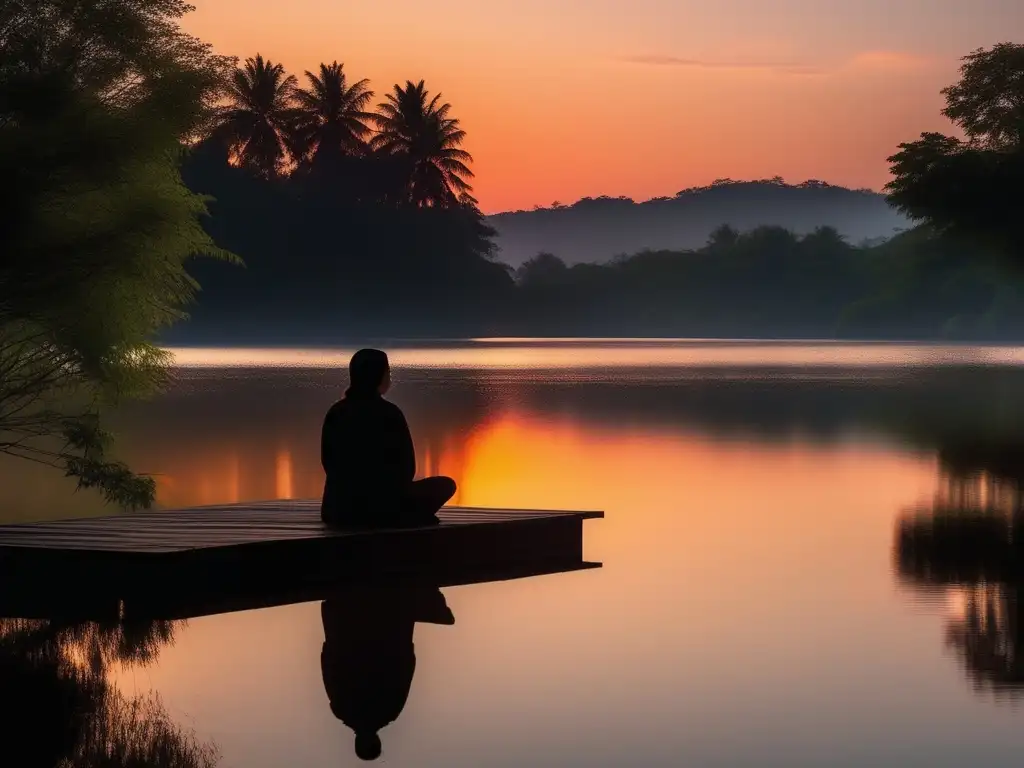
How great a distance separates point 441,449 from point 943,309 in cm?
11700

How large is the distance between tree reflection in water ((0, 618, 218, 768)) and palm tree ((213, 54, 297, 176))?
88.7m

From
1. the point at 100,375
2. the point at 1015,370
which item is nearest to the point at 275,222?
the point at 1015,370

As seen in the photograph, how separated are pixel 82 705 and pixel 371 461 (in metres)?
3.89

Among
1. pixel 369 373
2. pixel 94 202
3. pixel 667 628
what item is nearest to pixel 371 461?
pixel 369 373

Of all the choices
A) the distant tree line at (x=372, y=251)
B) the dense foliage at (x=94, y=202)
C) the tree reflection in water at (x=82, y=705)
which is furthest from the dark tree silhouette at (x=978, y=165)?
the tree reflection in water at (x=82, y=705)

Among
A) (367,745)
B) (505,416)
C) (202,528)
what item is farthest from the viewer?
(505,416)

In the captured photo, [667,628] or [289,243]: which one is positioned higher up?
[289,243]

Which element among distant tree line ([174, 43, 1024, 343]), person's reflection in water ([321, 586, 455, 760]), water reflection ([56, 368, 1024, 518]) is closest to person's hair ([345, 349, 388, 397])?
person's reflection in water ([321, 586, 455, 760])

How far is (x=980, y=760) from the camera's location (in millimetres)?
6461

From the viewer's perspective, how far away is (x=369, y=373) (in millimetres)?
10484

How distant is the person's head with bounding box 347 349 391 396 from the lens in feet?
34.2

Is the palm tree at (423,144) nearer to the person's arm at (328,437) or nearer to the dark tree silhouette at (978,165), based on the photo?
the dark tree silhouette at (978,165)

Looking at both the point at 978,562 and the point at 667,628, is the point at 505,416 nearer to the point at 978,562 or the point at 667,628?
the point at 978,562

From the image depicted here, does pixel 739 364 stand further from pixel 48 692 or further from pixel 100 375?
pixel 48 692
